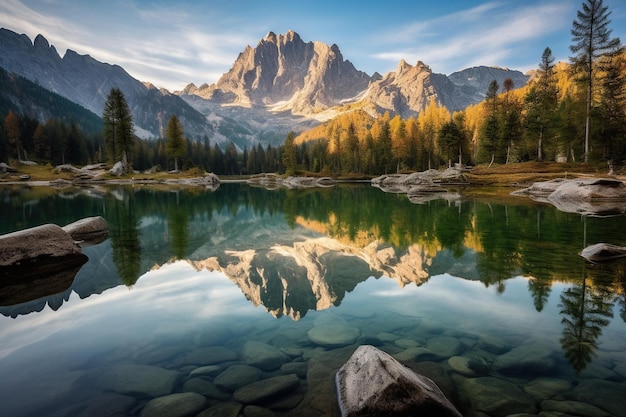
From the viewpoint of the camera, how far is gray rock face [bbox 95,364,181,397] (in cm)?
652

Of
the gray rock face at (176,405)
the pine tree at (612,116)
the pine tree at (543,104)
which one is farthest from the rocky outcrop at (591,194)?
the gray rock face at (176,405)

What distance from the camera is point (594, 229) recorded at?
2167 cm

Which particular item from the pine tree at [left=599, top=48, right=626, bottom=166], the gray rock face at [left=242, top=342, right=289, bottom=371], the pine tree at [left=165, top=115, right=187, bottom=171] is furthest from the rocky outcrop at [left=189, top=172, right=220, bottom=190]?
the gray rock face at [left=242, top=342, right=289, bottom=371]

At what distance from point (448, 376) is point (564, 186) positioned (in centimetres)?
4588

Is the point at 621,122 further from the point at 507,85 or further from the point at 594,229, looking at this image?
the point at 507,85

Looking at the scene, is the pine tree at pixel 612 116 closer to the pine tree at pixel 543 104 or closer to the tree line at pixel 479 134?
the tree line at pixel 479 134

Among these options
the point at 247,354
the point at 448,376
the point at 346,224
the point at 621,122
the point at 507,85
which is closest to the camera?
the point at 448,376

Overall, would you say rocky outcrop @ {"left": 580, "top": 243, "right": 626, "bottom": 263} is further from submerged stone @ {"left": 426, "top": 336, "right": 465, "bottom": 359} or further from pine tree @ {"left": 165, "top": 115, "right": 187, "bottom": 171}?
pine tree @ {"left": 165, "top": 115, "right": 187, "bottom": 171}

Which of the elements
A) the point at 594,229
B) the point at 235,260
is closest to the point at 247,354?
the point at 235,260

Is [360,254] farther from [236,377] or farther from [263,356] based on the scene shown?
[236,377]

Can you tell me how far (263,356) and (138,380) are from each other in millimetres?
2567

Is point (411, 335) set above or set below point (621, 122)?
below

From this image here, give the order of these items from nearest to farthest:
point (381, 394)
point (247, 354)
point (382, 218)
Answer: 1. point (381, 394)
2. point (247, 354)
3. point (382, 218)

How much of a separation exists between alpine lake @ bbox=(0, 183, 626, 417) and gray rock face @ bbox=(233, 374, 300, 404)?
0.04m
